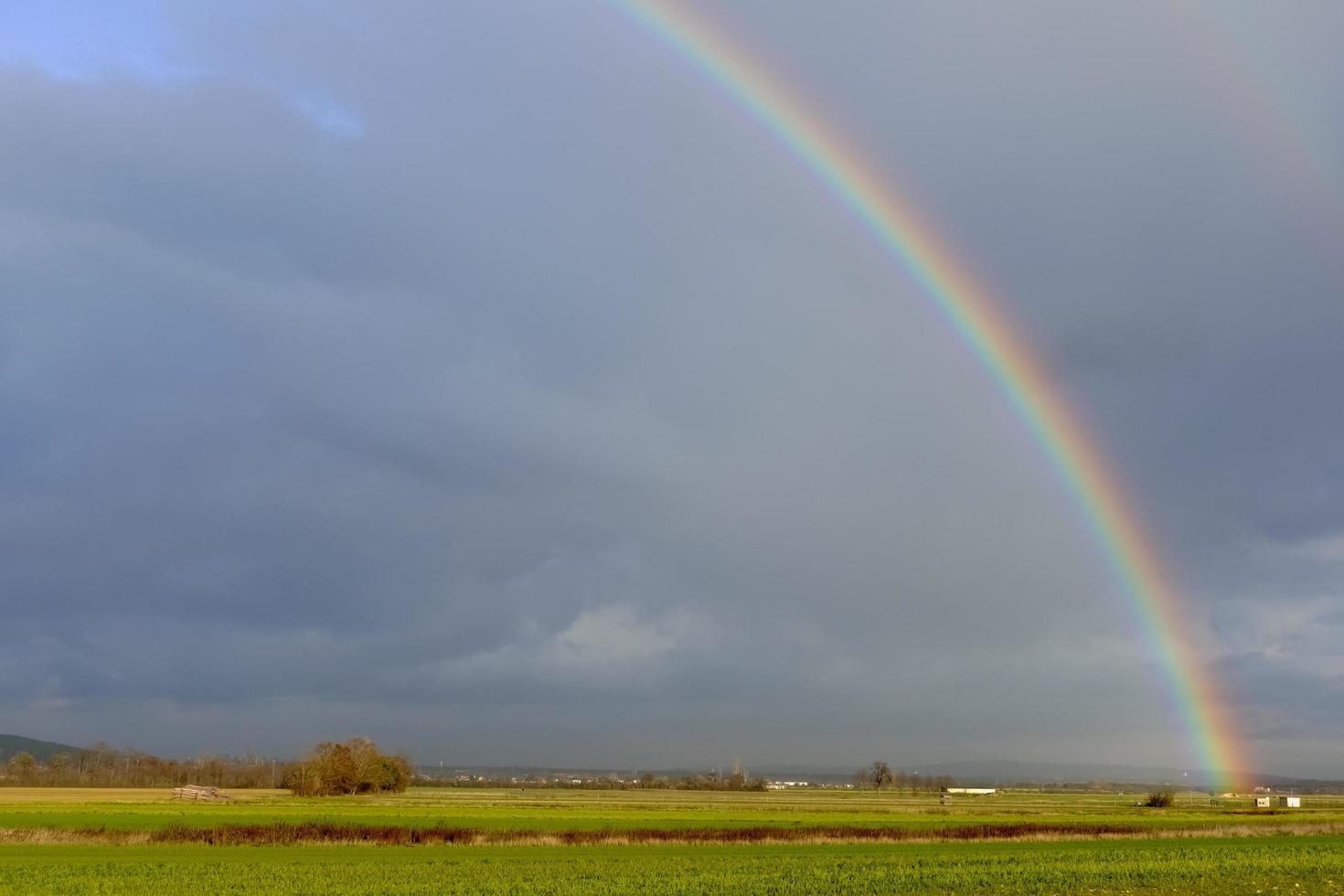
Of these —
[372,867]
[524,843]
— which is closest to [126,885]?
[372,867]

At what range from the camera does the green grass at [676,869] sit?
117 feet

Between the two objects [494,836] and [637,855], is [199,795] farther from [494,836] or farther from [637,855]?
[637,855]

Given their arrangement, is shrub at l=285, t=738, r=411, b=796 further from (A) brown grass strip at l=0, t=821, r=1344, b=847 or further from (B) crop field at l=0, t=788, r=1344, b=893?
(A) brown grass strip at l=0, t=821, r=1344, b=847

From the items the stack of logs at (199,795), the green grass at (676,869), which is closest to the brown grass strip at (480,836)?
the green grass at (676,869)

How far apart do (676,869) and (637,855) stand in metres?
8.51

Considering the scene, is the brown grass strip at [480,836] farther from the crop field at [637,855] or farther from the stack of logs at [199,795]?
the stack of logs at [199,795]

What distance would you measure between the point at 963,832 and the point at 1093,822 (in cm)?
2099

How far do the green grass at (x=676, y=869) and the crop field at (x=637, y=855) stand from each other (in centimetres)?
11

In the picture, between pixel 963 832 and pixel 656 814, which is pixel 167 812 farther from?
pixel 963 832

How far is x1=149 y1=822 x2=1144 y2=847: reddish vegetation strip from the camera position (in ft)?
193

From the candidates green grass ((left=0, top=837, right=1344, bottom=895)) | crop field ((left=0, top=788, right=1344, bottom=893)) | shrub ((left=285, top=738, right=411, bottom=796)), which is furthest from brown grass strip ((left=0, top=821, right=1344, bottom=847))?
shrub ((left=285, top=738, right=411, bottom=796))

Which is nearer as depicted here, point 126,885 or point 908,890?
point 908,890

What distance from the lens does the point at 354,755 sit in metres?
157

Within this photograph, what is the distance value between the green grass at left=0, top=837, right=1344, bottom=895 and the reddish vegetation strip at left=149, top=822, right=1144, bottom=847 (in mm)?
4458
